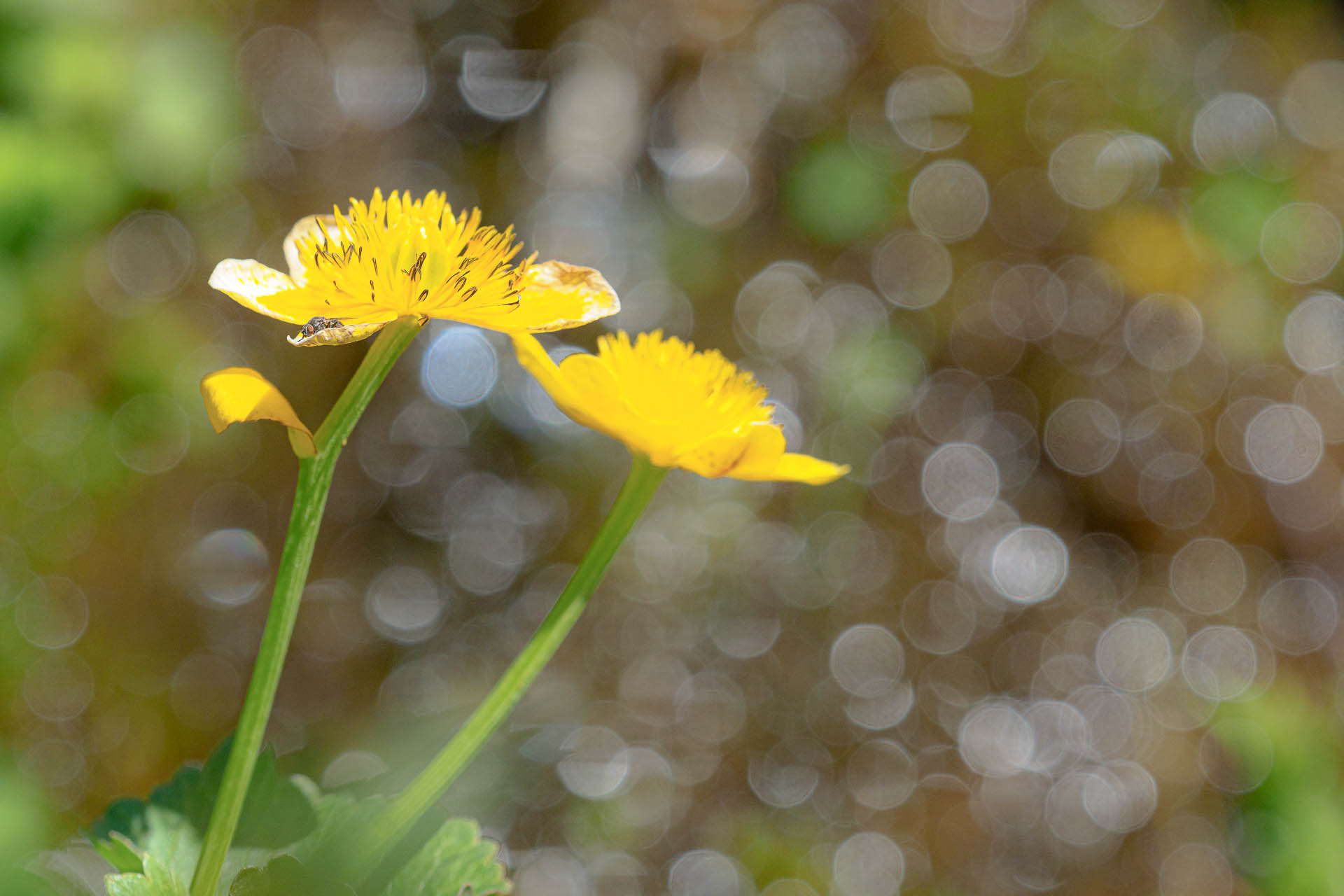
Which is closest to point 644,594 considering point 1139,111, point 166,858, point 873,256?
point 873,256

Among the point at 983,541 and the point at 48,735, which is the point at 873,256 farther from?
the point at 48,735

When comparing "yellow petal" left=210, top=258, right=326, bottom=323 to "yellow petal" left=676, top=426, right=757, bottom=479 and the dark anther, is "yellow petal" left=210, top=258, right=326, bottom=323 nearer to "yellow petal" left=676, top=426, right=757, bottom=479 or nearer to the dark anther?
the dark anther

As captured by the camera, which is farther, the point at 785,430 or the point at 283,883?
the point at 785,430

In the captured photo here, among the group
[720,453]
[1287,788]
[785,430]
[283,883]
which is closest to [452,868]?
[283,883]

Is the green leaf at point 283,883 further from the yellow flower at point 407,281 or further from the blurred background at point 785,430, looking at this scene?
the blurred background at point 785,430

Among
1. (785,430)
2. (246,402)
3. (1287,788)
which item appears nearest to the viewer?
(246,402)

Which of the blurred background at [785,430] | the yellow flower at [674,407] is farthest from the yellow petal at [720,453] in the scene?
the blurred background at [785,430]

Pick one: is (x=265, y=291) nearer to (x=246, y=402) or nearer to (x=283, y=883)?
(x=246, y=402)

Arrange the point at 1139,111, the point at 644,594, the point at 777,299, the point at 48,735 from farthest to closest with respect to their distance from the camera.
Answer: the point at 1139,111 < the point at 777,299 < the point at 644,594 < the point at 48,735
